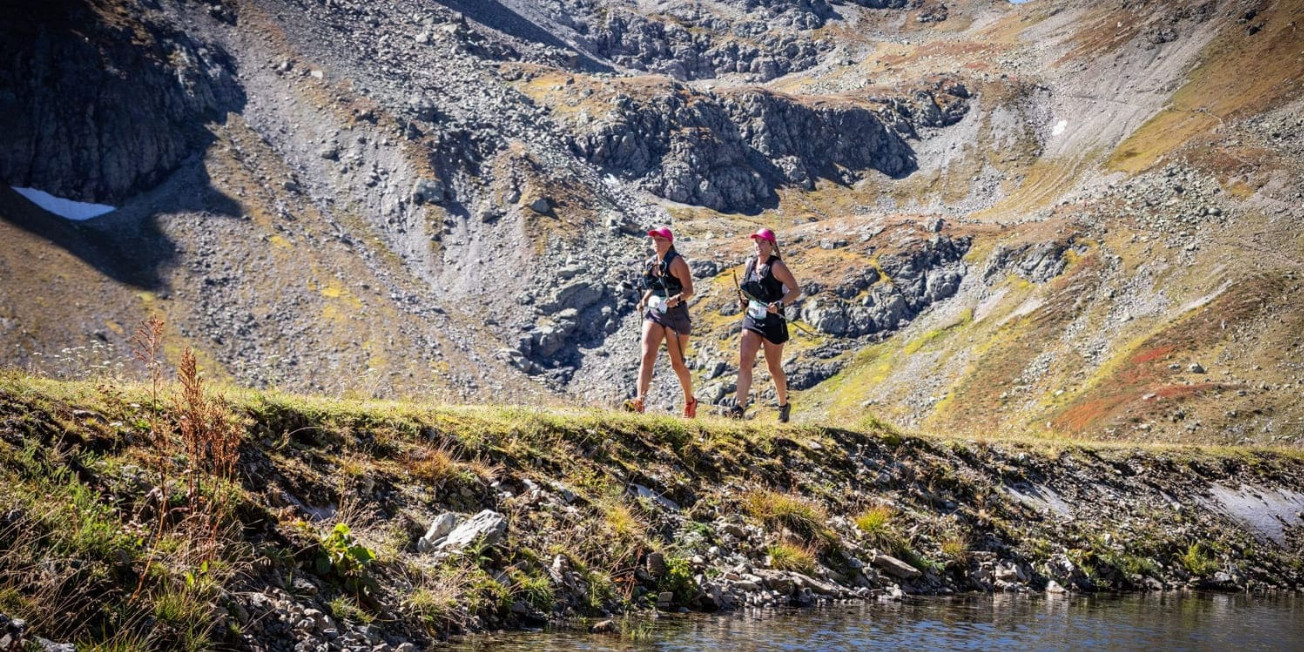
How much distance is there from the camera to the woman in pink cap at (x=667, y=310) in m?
14.1

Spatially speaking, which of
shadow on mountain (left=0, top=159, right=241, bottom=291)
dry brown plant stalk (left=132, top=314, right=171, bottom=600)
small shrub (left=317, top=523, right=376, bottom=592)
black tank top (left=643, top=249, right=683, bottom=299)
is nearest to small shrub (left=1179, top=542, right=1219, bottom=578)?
black tank top (left=643, top=249, right=683, bottom=299)

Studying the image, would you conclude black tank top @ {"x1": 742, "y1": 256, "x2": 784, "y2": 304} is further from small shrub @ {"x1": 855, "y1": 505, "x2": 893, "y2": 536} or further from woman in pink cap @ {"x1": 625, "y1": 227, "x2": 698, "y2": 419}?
small shrub @ {"x1": 855, "y1": 505, "x2": 893, "y2": 536}

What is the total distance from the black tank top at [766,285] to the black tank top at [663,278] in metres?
1.17

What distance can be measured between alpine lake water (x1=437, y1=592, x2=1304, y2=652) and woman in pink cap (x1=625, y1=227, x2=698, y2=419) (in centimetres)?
520

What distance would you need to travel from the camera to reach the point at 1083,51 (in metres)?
150

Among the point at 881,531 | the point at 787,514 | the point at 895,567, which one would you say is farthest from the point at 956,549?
the point at 787,514

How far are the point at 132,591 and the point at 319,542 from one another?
1601 millimetres

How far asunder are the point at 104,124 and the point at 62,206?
10.4 meters

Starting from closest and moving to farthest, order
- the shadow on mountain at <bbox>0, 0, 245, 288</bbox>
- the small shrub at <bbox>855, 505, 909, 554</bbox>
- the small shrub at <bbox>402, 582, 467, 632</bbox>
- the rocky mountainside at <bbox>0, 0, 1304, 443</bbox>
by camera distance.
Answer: the small shrub at <bbox>402, 582, 467, 632</bbox> → the small shrub at <bbox>855, 505, 909, 554</bbox> → the rocky mountainside at <bbox>0, 0, 1304, 443</bbox> → the shadow on mountain at <bbox>0, 0, 245, 288</bbox>

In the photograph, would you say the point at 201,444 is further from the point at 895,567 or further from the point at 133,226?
the point at 133,226

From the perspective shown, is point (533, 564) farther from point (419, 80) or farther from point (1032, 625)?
point (419, 80)

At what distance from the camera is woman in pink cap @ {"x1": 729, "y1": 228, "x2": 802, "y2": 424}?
563 inches

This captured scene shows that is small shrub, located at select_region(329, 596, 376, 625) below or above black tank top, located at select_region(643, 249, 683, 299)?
below

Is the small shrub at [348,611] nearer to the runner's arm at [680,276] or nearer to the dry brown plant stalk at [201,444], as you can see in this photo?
the dry brown plant stalk at [201,444]
